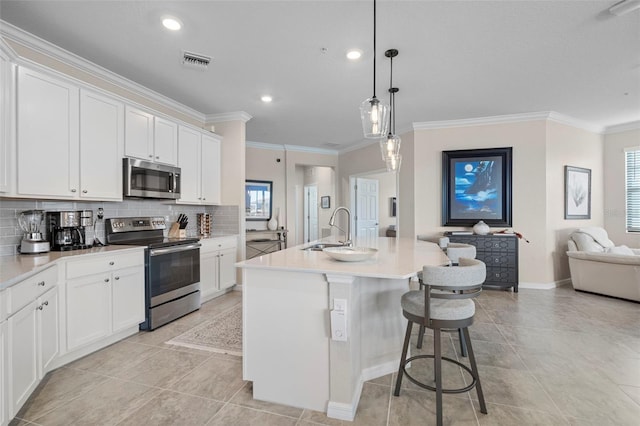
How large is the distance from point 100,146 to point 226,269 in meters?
2.18

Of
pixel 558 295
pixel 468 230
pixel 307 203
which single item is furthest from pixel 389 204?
pixel 558 295

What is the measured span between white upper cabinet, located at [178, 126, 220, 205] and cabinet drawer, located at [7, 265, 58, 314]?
1846 millimetres

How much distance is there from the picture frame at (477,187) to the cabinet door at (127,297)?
4408 mm

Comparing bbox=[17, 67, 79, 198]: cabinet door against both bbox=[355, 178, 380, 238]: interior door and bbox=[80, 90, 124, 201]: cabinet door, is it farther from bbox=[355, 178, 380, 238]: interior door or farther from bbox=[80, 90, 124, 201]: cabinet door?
bbox=[355, 178, 380, 238]: interior door

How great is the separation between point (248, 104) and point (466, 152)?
3.48 metres

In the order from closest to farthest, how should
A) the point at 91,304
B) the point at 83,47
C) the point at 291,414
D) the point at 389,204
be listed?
the point at 291,414
the point at 91,304
the point at 83,47
the point at 389,204

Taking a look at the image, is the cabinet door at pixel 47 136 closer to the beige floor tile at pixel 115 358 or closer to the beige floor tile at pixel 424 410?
the beige floor tile at pixel 115 358

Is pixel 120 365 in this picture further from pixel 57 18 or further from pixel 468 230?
pixel 468 230

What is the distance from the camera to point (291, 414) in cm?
183

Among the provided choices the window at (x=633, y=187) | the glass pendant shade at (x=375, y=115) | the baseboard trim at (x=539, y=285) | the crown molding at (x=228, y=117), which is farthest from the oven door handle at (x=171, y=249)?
the window at (x=633, y=187)

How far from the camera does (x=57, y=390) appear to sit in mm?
2080

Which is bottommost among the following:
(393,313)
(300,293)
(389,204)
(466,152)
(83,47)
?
(393,313)

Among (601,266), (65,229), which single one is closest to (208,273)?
(65,229)

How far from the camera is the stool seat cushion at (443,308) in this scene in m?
1.77
